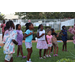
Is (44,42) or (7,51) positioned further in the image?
(44,42)

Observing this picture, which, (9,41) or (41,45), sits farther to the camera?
(41,45)

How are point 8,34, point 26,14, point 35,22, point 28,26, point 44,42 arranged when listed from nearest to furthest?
point 8,34, point 28,26, point 44,42, point 35,22, point 26,14

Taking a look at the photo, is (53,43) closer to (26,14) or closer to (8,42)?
(8,42)

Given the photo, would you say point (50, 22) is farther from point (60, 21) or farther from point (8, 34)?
point (8, 34)

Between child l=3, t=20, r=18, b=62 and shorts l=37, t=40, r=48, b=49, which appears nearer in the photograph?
child l=3, t=20, r=18, b=62

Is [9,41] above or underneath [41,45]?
above

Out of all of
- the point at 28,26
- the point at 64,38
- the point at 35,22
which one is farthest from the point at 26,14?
the point at 28,26

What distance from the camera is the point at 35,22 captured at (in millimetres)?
14555

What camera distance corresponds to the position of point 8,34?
316 centimetres

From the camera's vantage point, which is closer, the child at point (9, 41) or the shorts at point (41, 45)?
the child at point (9, 41)
